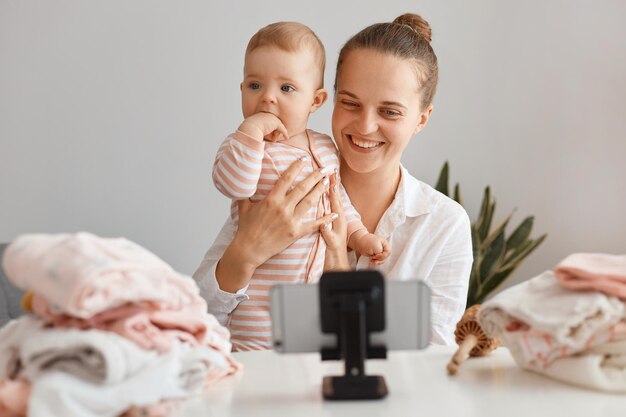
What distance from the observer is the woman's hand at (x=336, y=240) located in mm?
1847

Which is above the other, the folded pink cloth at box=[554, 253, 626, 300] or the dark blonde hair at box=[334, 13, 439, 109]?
the dark blonde hair at box=[334, 13, 439, 109]

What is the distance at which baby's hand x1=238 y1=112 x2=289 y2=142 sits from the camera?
1737 millimetres

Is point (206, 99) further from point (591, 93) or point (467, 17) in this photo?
point (591, 93)

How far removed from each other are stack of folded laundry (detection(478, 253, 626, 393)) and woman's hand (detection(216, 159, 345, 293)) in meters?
0.66

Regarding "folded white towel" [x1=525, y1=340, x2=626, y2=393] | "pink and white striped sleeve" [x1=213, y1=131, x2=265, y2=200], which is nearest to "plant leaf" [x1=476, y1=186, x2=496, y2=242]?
"pink and white striped sleeve" [x1=213, y1=131, x2=265, y2=200]

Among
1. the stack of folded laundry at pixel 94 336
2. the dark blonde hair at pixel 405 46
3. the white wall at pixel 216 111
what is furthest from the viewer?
the white wall at pixel 216 111

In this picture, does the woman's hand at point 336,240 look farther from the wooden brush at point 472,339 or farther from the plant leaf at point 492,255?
the plant leaf at point 492,255

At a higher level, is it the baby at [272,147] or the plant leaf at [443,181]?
the baby at [272,147]

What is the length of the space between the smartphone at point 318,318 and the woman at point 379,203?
0.69 meters

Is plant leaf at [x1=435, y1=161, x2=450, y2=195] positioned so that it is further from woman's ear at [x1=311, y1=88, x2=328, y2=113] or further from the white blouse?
woman's ear at [x1=311, y1=88, x2=328, y2=113]

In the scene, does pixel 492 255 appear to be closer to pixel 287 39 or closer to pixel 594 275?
pixel 287 39

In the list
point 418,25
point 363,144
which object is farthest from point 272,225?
point 418,25

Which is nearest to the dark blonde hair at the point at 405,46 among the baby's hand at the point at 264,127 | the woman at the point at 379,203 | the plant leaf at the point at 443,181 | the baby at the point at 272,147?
the woman at the point at 379,203

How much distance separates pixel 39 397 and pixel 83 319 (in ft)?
0.36
